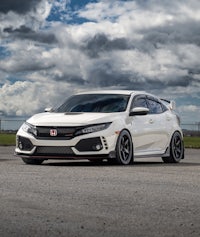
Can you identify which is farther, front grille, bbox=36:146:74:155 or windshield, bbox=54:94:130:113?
windshield, bbox=54:94:130:113

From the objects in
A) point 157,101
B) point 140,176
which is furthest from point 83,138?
point 157,101

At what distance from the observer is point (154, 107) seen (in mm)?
14961

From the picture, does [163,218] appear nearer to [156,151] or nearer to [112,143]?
[112,143]

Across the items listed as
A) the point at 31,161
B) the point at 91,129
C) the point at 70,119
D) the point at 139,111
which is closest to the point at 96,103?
the point at 139,111

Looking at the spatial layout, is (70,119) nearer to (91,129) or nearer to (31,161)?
(91,129)

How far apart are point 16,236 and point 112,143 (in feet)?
25.6

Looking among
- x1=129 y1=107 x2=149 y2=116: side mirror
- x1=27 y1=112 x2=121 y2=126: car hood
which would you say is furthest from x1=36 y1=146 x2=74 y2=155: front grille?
x1=129 y1=107 x2=149 y2=116: side mirror

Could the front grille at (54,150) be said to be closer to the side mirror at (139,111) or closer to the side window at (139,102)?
the side mirror at (139,111)

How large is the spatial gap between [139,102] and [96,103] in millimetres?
1097

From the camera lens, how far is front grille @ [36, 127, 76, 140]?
12.6 metres

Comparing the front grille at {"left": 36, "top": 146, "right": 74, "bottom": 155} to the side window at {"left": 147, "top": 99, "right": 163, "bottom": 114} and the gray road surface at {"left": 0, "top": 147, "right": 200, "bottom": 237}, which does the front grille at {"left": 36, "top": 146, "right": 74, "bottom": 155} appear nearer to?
the gray road surface at {"left": 0, "top": 147, "right": 200, "bottom": 237}

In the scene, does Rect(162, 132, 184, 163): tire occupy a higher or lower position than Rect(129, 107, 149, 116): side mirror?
lower

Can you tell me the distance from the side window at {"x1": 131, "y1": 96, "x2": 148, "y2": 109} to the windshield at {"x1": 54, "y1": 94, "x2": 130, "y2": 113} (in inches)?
7.2

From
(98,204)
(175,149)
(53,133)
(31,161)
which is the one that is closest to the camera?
(98,204)
